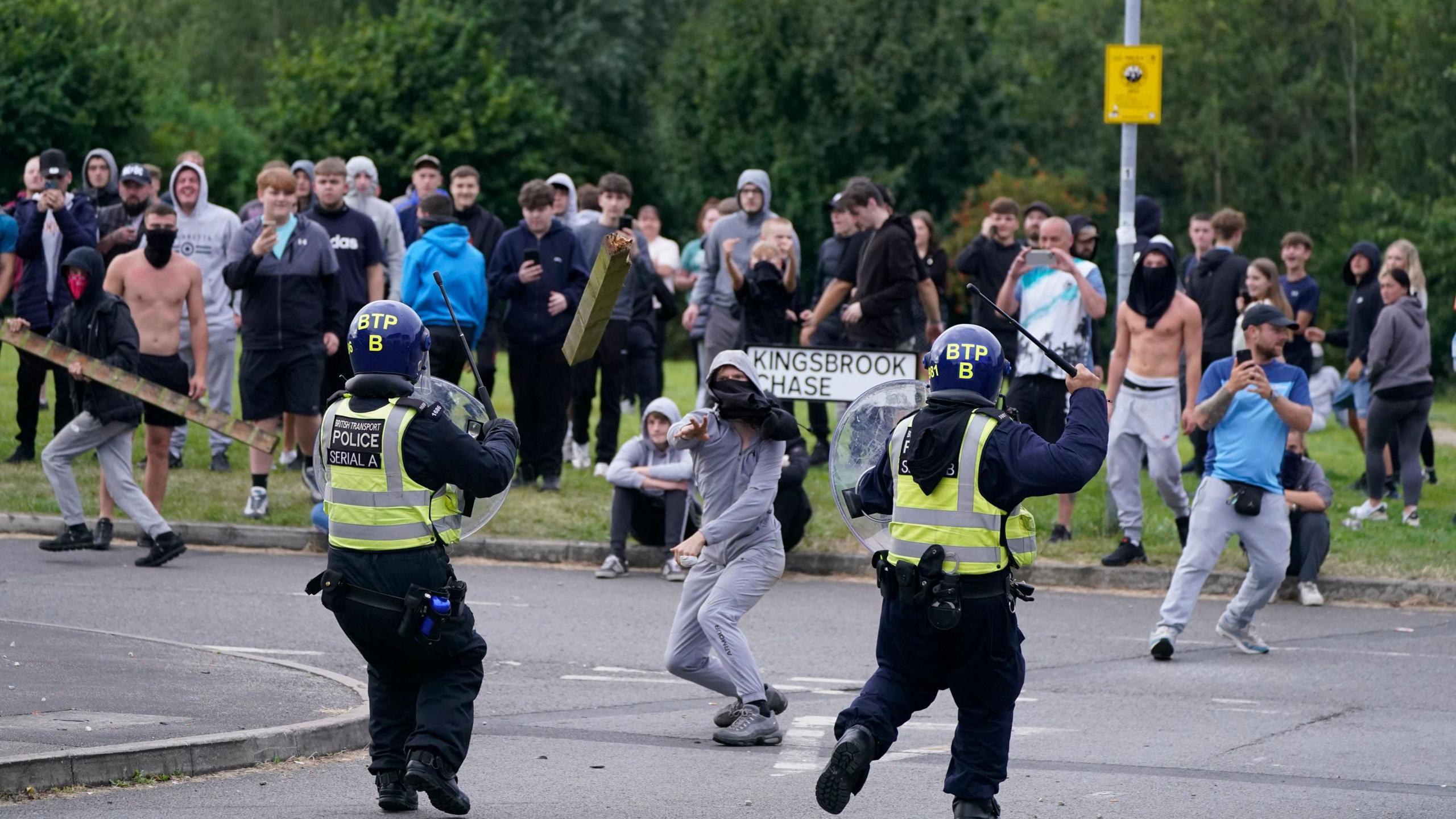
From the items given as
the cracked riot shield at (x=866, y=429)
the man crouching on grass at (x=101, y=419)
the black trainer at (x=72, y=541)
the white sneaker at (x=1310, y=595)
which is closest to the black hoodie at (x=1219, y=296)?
the white sneaker at (x=1310, y=595)

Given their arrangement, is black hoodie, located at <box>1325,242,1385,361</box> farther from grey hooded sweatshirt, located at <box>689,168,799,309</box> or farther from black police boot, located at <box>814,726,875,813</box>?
black police boot, located at <box>814,726,875,813</box>

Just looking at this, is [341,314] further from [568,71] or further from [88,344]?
[568,71]

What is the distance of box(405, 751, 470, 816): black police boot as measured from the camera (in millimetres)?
6652

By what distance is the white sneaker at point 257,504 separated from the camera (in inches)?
544

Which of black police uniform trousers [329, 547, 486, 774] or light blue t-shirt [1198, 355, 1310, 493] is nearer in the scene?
black police uniform trousers [329, 547, 486, 774]

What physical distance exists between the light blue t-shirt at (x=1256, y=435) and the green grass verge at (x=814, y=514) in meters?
2.42

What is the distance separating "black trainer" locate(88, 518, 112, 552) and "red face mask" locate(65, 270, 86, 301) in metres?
1.50

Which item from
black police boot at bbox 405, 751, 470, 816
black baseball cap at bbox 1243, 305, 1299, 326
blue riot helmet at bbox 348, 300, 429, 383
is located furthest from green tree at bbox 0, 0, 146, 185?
black police boot at bbox 405, 751, 470, 816

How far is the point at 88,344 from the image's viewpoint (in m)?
12.5

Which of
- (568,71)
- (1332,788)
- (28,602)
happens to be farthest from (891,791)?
(568,71)

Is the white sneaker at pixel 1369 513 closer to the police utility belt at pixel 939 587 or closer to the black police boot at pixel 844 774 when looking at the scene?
the police utility belt at pixel 939 587

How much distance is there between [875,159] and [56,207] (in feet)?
120

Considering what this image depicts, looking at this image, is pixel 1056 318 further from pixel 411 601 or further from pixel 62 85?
pixel 62 85

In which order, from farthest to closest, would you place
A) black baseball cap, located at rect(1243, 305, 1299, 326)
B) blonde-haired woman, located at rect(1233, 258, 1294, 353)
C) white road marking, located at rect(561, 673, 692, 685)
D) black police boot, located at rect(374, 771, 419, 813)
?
blonde-haired woman, located at rect(1233, 258, 1294, 353)
black baseball cap, located at rect(1243, 305, 1299, 326)
white road marking, located at rect(561, 673, 692, 685)
black police boot, located at rect(374, 771, 419, 813)
